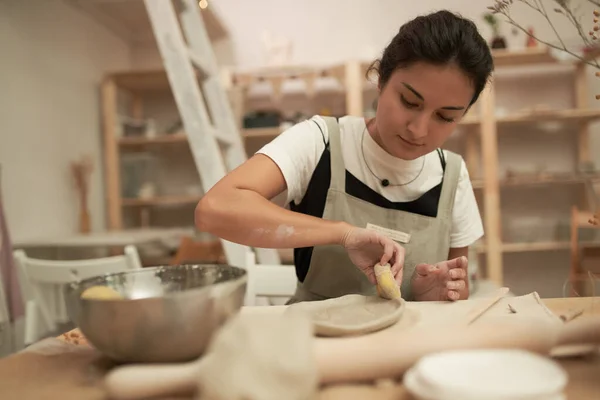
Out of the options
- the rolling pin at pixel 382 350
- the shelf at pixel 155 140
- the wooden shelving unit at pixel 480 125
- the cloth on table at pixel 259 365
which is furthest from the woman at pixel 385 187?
the shelf at pixel 155 140

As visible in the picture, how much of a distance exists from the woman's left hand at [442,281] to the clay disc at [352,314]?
0.15 meters

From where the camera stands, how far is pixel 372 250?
87cm

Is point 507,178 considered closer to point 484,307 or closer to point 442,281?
point 442,281

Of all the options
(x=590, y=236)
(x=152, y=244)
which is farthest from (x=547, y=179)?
(x=152, y=244)

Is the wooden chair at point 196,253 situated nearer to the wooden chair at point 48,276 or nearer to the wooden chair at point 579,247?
the wooden chair at point 48,276

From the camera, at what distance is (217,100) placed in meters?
1.97

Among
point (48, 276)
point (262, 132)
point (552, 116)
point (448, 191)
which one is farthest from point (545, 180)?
point (48, 276)

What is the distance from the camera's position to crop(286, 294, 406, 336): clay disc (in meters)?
0.58

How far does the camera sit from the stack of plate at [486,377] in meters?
0.39

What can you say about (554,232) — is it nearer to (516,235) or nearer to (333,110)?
(516,235)

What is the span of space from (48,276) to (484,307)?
52.9 inches

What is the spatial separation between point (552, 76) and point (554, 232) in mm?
971

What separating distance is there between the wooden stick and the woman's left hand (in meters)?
0.06

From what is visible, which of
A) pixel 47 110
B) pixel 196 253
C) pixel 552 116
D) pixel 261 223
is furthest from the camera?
pixel 552 116
